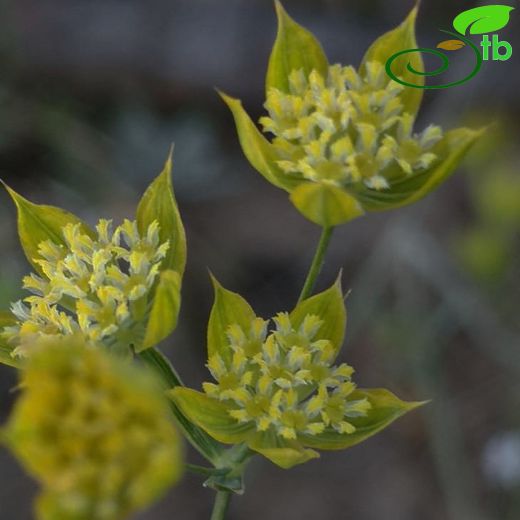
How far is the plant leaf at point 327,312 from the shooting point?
225 centimetres

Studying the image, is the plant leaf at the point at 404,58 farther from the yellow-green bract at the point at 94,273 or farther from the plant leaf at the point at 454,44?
the plant leaf at the point at 454,44

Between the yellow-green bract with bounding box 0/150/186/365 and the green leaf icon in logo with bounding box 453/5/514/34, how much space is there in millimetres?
1369

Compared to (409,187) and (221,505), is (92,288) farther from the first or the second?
(409,187)

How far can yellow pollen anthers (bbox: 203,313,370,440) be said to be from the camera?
2.18m

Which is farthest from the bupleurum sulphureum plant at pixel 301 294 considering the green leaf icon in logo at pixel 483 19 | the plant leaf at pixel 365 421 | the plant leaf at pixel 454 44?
the plant leaf at pixel 454 44

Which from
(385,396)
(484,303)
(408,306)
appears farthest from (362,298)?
(385,396)

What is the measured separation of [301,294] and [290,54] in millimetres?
650

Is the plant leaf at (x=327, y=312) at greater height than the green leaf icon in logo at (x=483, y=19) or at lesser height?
lesser

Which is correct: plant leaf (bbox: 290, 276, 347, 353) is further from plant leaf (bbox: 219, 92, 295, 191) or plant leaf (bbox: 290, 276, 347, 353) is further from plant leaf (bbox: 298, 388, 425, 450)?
plant leaf (bbox: 219, 92, 295, 191)

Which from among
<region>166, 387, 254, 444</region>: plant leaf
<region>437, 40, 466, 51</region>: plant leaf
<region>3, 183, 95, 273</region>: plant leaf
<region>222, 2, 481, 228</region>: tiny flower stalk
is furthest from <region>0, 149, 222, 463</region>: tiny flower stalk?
<region>437, 40, 466, 51</region>: plant leaf

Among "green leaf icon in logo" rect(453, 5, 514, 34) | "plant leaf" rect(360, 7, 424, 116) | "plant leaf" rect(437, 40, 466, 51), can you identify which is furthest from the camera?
"plant leaf" rect(437, 40, 466, 51)

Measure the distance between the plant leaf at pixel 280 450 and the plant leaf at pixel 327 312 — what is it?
0.92 feet

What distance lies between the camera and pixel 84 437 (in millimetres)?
1437

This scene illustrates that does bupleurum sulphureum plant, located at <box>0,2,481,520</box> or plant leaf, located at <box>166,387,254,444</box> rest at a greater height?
bupleurum sulphureum plant, located at <box>0,2,481,520</box>
